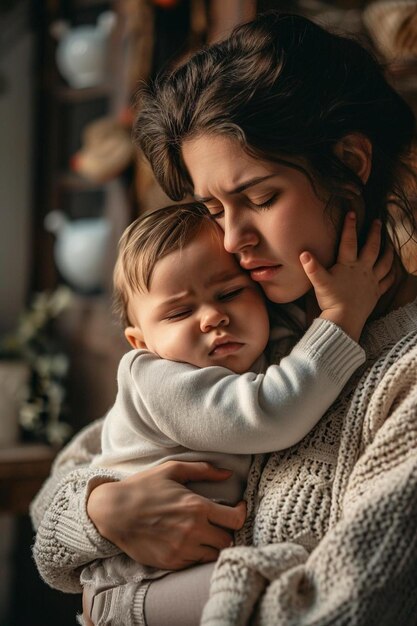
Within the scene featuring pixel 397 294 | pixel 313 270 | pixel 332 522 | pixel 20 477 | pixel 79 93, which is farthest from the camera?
pixel 79 93

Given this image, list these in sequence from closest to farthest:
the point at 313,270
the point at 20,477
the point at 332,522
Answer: the point at 332,522, the point at 313,270, the point at 20,477

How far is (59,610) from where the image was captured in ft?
10.6

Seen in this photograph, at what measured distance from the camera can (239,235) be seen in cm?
121

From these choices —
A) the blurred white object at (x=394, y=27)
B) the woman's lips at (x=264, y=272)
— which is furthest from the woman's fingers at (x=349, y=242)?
the blurred white object at (x=394, y=27)

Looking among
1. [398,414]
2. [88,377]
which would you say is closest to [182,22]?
[88,377]

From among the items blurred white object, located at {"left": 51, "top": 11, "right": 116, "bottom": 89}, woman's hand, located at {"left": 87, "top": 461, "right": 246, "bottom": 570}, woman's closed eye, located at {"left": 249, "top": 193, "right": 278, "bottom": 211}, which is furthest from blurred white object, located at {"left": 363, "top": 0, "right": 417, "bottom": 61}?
woman's hand, located at {"left": 87, "top": 461, "right": 246, "bottom": 570}

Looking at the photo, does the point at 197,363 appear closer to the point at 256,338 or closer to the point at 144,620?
the point at 256,338

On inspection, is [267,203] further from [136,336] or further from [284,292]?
[136,336]

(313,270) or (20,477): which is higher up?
(313,270)

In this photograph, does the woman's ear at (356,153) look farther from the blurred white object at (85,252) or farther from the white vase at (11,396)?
the white vase at (11,396)

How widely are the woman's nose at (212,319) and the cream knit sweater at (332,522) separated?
0.72ft

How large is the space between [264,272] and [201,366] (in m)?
0.18

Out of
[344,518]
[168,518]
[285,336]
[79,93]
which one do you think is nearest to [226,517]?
[168,518]

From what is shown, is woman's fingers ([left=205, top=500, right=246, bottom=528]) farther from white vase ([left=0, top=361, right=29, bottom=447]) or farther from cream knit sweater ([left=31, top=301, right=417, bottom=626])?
white vase ([left=0, top=361, right=29, bottom=447])
